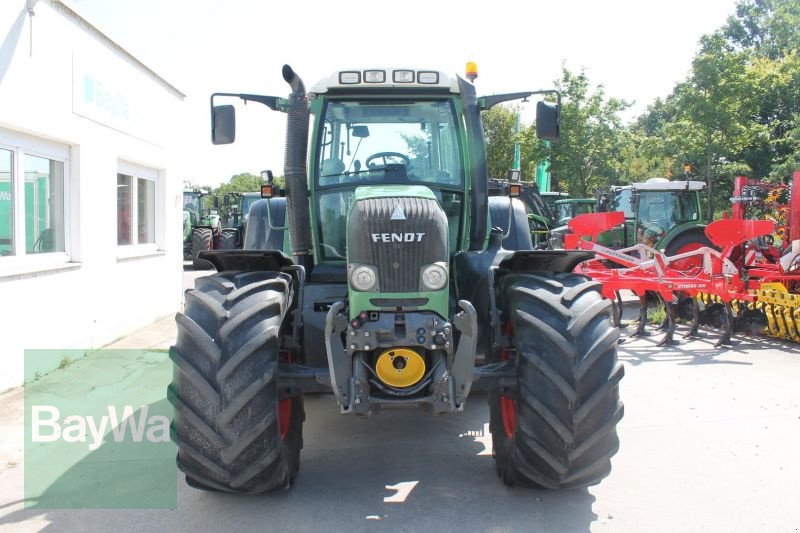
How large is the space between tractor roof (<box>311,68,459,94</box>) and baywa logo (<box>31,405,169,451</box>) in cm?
292

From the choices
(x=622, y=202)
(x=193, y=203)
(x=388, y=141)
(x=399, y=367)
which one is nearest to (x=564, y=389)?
(x=399, y=367)

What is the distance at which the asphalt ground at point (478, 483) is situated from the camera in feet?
12.0

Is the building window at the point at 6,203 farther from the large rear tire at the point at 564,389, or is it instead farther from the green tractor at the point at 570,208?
the green tractor at the point at 570,208

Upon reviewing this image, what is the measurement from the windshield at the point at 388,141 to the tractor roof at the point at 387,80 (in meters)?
0.17

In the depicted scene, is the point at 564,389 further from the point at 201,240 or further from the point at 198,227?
the point at 198,227

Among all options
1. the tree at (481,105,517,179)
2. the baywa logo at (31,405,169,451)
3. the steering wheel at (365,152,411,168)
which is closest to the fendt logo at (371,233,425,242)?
the steering wheel at (365,152,411,168)

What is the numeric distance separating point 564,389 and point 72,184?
251 inches

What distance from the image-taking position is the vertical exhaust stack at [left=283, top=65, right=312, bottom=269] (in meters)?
4.57

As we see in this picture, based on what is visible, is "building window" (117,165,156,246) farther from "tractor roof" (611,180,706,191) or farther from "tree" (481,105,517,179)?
"tree" (481,105,517,179)

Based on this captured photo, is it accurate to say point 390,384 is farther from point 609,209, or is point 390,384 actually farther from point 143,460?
point 609,209

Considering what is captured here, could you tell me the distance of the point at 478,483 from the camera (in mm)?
4129

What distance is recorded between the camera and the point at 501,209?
236 inches

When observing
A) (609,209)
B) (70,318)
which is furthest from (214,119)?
(609,209)

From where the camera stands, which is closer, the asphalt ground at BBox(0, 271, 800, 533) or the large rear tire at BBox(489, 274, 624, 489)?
the large rear tire at BBox(489, 274, 624, 489)
